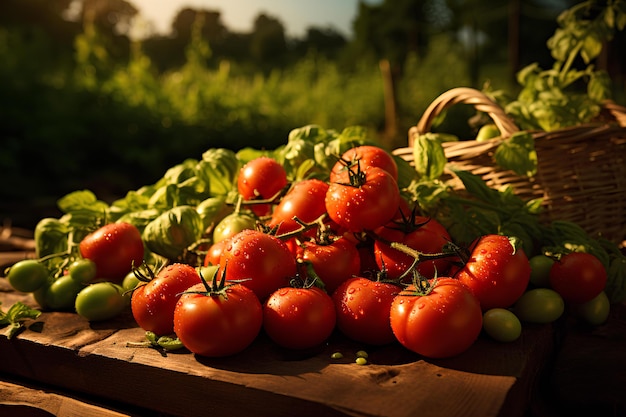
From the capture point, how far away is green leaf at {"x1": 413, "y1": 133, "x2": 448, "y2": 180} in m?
1.80

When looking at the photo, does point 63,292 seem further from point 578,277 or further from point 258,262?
point 578,277

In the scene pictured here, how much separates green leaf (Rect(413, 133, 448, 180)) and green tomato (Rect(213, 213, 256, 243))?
0.56m

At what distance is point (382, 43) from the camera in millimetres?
17500

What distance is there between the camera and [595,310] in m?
1.60

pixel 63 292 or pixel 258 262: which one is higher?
pixel 258 262

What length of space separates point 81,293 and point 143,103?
470 cm

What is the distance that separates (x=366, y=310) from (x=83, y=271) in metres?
0.87

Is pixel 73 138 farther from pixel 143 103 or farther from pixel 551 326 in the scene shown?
pixel 551 326

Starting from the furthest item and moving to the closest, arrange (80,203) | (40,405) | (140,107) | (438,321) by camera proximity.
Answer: (140,107) → (80,203) → (40,405) → (438,321)

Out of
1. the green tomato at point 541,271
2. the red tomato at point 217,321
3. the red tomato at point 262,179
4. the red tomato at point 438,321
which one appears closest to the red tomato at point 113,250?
the red tomato at point 262,179

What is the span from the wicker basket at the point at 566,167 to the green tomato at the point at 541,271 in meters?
0.38

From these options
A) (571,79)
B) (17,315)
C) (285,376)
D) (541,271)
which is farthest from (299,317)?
(571,79)

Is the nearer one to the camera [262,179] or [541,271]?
[541,271]

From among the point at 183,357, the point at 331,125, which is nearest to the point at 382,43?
the point at 331,125
